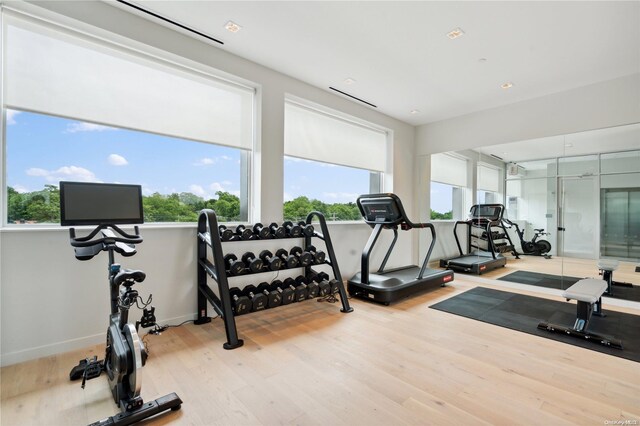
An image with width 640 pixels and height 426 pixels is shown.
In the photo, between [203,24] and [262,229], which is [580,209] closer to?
[262,229]

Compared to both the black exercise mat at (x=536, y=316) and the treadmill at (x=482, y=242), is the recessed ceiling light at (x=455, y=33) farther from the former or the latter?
the treadmill at (x=482, y=242)

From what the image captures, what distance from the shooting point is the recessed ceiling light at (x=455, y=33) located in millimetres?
3131

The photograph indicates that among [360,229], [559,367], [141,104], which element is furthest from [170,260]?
[559,367]

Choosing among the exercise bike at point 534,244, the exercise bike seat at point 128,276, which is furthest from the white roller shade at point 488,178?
the exercise bike seat at point 128,276

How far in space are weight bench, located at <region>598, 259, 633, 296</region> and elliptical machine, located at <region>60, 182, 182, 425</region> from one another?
5305 millimetres

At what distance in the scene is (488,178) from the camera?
5754mm

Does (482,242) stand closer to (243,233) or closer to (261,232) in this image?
(261,232)

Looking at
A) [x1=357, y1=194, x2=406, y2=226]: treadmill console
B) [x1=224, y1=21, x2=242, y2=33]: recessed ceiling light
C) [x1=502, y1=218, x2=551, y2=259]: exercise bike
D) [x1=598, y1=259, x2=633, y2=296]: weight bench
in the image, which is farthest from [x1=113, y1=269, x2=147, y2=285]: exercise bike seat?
[x1=502, y1=218, x2=551, y2=259]: exercise bike

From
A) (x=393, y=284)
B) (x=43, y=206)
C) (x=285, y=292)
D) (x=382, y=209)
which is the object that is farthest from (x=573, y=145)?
(x=43, y=206)

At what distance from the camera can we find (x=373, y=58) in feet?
12.3

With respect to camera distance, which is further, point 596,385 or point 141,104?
point 141,104

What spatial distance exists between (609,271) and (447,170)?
3.20 m

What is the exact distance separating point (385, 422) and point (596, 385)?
170 cm

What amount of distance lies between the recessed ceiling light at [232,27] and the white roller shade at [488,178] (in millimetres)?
4914
